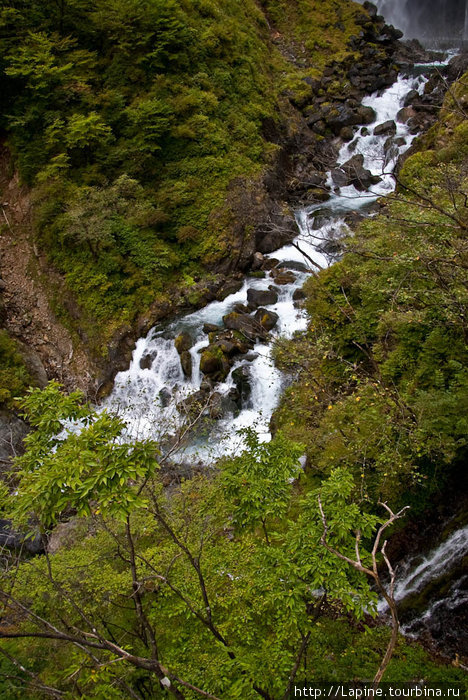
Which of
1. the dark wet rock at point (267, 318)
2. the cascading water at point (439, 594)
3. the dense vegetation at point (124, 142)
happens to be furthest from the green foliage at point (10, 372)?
the cascading water at point (439, 594)

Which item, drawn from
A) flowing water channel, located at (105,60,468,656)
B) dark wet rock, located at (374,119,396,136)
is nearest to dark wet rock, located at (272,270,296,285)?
flowing water channel, located at (105,60,468,656)

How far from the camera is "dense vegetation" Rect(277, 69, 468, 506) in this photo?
6410 mm

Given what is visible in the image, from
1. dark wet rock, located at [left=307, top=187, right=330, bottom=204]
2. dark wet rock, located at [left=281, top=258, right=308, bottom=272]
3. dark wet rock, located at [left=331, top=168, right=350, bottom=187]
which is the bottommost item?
dark wet rock, located at [left=281, top=258, right=308, bottom=272]

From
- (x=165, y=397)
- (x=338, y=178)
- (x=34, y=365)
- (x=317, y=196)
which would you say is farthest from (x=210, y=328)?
(x=338, y=178)

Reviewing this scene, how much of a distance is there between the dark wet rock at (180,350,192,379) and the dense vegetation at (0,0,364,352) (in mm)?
3102

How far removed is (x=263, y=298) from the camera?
52.4ft

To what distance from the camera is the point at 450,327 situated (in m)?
7.14

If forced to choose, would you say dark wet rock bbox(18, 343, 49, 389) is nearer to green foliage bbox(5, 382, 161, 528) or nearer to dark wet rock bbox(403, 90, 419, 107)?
green foliage bbox(5, 382, 161, 528)

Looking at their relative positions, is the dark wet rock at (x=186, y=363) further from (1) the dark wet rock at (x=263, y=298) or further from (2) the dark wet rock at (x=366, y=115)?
(2) the dark wet rock at (x=366, y=115)

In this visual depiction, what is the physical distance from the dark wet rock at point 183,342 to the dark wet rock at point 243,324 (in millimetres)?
1411

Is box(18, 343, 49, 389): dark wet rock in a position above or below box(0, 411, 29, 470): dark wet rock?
above

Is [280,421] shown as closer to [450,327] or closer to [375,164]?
[450,327]

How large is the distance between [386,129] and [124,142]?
13268 millimetres

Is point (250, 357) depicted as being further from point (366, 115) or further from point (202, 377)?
point (366, 115)
